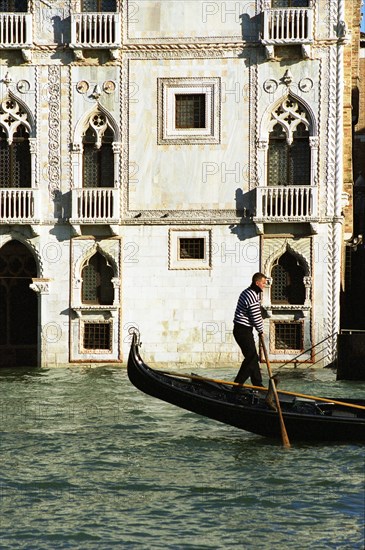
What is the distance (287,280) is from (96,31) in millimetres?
5257

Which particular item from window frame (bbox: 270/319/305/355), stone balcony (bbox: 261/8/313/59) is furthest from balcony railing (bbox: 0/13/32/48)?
window frame (bbox: 270/319/305/355)

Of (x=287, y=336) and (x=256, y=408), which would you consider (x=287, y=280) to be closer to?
(x=287, y=336)

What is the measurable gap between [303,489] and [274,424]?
6.77ft

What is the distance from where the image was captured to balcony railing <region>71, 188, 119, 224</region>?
842 inches

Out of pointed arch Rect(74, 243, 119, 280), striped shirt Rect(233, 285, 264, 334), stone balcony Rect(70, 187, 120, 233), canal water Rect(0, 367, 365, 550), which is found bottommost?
canal water Rect(0, 367, 365, 550)

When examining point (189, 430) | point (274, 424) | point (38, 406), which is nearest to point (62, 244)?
point (38, 406)

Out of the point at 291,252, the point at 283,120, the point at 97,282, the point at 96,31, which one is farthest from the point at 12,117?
the point at 291,252

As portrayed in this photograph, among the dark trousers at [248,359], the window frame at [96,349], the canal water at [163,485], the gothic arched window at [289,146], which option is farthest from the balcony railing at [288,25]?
the dark trousers at [248,359]

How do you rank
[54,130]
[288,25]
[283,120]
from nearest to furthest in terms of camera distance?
1. [288,25]
2. [283,120]
3. [54,130]

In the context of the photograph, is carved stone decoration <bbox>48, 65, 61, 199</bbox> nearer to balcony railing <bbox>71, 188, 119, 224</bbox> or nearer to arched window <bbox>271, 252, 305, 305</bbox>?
balcony railing <bbox>71, 188, 119, 224</bbox>

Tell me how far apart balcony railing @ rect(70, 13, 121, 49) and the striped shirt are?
7.31m

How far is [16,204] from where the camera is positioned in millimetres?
21594

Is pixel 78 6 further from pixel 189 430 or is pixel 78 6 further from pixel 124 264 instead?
pixel 189 430

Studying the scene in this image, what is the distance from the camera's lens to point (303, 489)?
12141 mm
